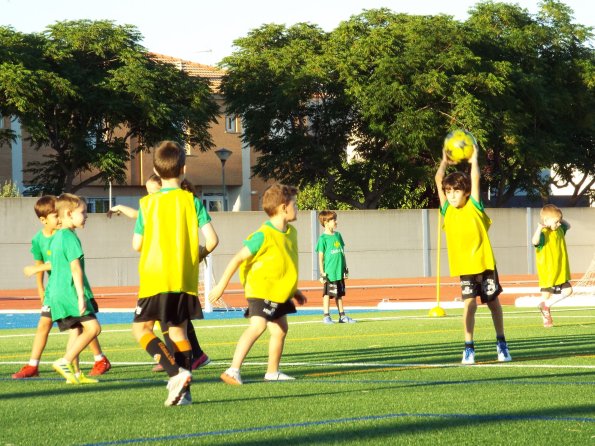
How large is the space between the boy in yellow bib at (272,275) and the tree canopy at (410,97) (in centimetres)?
4260

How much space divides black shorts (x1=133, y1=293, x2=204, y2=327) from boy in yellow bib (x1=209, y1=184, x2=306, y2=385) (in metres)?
1.35

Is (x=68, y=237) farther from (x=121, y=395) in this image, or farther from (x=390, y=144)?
(x=390, y=144)

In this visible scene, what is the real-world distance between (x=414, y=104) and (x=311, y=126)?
689 centimetres

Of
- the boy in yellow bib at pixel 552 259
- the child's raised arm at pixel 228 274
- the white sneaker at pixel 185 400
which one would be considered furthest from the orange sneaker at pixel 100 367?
the boy in yellow bib at pixel 552 259

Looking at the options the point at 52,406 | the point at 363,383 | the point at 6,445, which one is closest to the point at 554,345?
the point at 363,383

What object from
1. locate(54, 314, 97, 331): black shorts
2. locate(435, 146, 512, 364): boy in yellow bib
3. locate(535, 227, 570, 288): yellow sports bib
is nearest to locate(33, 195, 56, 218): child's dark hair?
locate(54, 314, 97, 331): black shorts

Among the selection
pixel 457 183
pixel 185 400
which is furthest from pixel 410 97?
pixel 185 400

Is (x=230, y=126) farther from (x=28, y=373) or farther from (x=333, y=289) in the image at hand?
(x=28, y=373)

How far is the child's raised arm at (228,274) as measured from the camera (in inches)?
346

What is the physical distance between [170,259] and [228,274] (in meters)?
1.18

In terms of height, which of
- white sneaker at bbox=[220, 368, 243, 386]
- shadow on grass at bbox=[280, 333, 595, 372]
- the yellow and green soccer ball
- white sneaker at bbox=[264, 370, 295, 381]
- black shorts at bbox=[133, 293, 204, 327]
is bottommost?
shadow on grass at bbox=[280, 333, 595, 372]

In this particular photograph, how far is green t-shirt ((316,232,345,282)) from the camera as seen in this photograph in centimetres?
1969

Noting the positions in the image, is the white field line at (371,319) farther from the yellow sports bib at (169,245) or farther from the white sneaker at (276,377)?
the yellow sports bib at (169,245)

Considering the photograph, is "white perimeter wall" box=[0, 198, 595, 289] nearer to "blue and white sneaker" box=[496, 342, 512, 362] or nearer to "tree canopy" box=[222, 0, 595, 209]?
"tree canopy" box=[222, 0, 595, 209]
